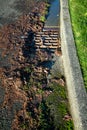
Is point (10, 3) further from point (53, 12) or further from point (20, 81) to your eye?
point (20, 81)

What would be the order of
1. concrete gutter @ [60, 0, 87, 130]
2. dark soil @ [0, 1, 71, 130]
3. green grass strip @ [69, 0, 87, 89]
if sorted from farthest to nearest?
green grass strip @ [69, 0, 87, 89]
dark soil @ [0, 1, 71, 130]
concrete gutter @ [60, 0, 87, 130]

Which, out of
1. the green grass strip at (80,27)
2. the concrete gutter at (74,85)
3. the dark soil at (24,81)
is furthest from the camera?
the green grass strip at (80,27)

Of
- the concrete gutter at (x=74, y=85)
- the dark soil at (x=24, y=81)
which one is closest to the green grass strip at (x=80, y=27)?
the concrete gutter at (x=74, y=85)

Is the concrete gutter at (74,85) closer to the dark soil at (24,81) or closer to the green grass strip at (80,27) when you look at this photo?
the green grass strip at (80,27)

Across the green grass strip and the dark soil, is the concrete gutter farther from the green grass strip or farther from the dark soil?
the dark soil

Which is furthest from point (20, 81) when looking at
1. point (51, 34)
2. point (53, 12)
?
point (53, 12)

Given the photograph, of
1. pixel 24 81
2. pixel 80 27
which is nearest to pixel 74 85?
pixel 24 81

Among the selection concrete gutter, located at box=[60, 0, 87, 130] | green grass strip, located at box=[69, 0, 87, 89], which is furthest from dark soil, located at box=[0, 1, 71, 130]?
green grass strip, located at box=[69, 0, 87, 89]

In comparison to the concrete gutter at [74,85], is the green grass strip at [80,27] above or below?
above
